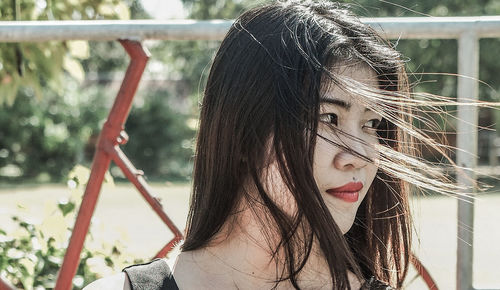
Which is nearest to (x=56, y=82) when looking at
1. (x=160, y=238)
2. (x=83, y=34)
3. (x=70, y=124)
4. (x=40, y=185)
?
(x=83, y=34)

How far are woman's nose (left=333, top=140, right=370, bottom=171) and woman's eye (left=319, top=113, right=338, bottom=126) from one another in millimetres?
49

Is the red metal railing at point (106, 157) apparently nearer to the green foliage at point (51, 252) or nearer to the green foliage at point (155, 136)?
the green foliage at point (51, 252)

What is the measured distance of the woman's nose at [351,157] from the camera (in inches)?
54.4

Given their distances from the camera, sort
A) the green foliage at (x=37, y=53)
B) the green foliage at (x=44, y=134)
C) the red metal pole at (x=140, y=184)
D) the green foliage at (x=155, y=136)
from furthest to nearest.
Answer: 1. the green foliage at (x=155, y=136)
2. the green foliage at (x=44, y=134)
3. the green foliage at (x=37, y=53)
4. the red metal pole at (x=140, y=184)

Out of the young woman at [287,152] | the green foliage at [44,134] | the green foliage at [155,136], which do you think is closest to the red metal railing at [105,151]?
the young woman at [287,152]

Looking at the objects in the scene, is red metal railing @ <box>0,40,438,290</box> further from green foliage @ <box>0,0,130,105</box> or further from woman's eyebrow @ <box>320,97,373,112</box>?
green foliage @ <box>0,0,130,105</box>

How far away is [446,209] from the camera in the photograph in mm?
14508

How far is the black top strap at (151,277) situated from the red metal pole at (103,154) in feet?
1.54

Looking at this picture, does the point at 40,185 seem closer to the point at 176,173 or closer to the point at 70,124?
the point at 70,124

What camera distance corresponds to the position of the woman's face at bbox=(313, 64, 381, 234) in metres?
1.39

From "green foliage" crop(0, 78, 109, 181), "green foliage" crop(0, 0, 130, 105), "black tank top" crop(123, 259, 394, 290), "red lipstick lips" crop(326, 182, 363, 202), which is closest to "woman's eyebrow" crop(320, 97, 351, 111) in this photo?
"red lipstick lips" crop(326, 182, 363, 202)

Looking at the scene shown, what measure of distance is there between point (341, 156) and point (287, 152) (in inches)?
3.8

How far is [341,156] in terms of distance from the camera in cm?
139

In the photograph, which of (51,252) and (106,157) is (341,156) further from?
(51,252)
